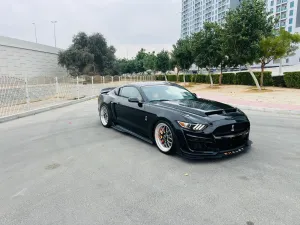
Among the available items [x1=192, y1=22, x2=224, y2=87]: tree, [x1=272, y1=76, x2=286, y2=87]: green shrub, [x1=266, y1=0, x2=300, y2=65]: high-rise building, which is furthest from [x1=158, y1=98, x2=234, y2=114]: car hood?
[x1=266, y1=0, x2=300, y2=65]: high-rise building

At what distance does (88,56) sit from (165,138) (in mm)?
41559

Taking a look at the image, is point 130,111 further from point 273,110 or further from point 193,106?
point 273,110

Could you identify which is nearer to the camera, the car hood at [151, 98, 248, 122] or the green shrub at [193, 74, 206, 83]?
the car hood at [151, 98, 248, 122]

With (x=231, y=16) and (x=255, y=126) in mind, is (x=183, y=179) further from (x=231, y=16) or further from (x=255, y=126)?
(x=231, y=16)

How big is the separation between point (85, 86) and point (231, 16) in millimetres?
12198

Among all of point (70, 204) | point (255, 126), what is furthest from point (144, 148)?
point (255, 126)

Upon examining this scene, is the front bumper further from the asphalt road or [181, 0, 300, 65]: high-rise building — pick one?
[181, 0, 300, 65]: high-rise building

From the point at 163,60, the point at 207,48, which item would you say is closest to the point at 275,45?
the point at 207,48

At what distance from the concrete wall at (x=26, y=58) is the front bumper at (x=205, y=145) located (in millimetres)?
32415

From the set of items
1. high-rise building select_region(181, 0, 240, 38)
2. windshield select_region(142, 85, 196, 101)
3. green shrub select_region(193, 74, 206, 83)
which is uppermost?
high-rise building select_region(181, 0, 240, 38)

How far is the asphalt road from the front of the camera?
260cm

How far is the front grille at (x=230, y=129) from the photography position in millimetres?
3866

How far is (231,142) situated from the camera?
159 inches

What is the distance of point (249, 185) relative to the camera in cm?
323
